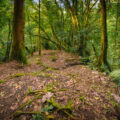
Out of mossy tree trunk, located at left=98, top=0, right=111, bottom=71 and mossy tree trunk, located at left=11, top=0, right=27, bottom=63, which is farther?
mossy tree trunk, located at left=11, top=0, right=27, bottom=63

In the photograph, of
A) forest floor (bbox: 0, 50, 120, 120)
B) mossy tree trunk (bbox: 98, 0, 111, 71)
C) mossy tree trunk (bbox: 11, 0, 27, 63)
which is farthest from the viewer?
mossy tree trunk (bbox: 11, 0, 27, 63)

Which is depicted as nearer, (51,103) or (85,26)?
(51,103)

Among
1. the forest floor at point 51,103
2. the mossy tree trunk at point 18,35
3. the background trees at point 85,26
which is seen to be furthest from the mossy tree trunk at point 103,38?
the mossy tree trunk at point 18,35

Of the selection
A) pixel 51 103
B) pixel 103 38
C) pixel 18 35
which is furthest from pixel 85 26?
pixel 51 103

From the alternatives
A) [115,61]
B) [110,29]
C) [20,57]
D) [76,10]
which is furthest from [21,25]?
[110,29]

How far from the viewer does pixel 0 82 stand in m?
3.06

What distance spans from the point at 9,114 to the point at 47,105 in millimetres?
923

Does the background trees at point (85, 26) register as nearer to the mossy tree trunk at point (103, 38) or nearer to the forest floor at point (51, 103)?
the mossy tree trunk at point (103, 38)

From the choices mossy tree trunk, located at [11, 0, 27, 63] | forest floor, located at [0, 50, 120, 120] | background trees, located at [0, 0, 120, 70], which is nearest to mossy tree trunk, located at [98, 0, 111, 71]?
background trees, located at [0, 0, 120, 70]

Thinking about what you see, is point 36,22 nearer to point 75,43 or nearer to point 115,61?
point 75,43

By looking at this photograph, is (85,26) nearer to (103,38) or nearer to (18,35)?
(103,38)

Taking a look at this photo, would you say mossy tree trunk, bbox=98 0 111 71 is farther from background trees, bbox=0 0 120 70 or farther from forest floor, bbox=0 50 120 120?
forest floor, bbox=0 50 120 120

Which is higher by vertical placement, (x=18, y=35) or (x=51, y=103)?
(x=18, y=35)

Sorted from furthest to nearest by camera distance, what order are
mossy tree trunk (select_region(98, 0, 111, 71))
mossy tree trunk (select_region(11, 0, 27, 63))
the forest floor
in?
1. mossy tree trunk (select_region(11, 0, 27, 63))
2. mossy tree trunk (select_region(98, 0, 111, 71))
3. the forest floor
